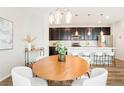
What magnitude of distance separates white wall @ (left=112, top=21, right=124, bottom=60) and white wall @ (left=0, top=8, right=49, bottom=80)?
16.6ft

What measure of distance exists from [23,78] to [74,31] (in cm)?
948

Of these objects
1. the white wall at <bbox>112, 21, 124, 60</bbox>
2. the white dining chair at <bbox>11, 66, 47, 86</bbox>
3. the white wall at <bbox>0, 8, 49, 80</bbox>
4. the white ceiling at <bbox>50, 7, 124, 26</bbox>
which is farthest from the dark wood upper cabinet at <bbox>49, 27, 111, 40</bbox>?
the white dining chair at <bbox>11, 66, 47, 86</bbox>

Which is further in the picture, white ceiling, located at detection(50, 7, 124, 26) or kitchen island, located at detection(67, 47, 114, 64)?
kitchen island, located at detection(67, 47, 114, 64)

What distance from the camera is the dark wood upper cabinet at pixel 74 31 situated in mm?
11289

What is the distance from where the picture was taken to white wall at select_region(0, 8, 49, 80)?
15.9 feet

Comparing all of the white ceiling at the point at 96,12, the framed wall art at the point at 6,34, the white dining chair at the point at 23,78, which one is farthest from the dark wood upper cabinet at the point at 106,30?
the white dining chair at the point at 23,78

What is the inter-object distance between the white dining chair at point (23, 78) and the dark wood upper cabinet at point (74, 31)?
8.55 meters

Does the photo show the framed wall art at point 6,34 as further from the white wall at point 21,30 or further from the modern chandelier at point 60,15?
the modern chandelier at point 60,15

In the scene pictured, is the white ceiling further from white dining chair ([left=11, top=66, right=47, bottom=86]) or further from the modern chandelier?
white dining chair ([left=11, top=66, right=47, bottom=86])

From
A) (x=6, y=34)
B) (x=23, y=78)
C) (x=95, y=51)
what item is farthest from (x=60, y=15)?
(x=95, y=51)
